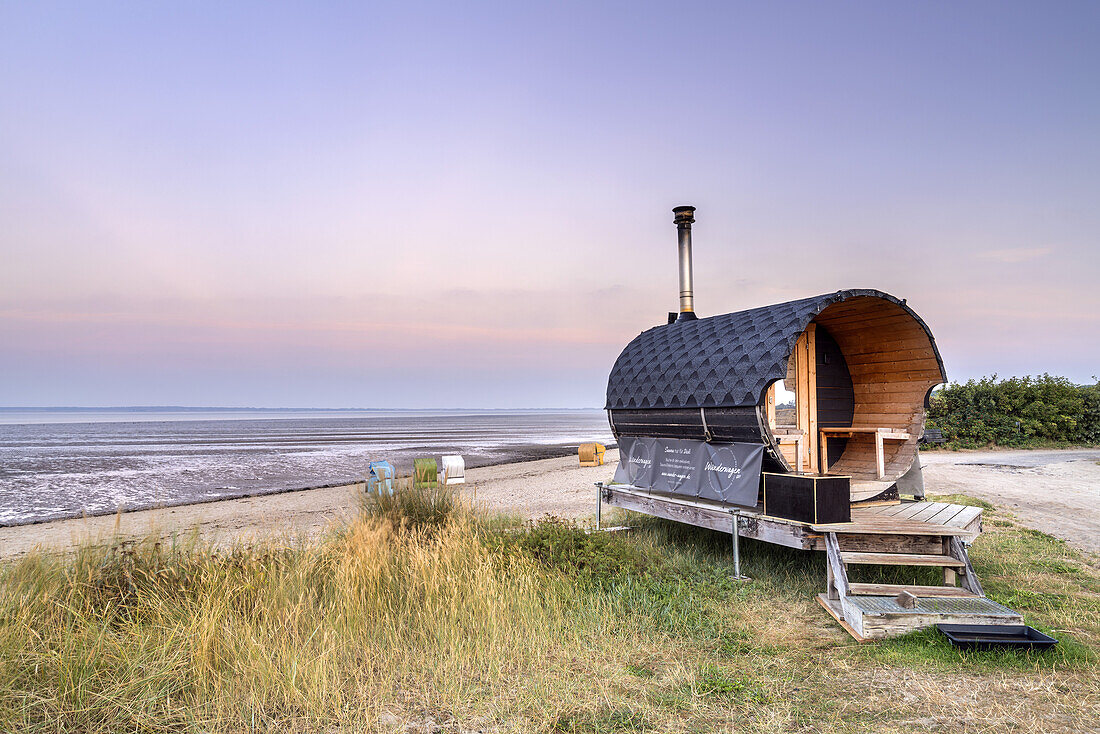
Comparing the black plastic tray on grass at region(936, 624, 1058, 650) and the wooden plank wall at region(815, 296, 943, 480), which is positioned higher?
the wooden plank wall at region(815, 296, 943, 480)

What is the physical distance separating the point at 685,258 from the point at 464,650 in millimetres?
7795

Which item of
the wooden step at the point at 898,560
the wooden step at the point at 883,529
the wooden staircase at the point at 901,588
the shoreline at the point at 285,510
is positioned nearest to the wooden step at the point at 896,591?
the wooden staircase at the point at 901,588

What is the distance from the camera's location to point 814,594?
6738 mm

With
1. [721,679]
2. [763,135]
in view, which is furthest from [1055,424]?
[721,679]

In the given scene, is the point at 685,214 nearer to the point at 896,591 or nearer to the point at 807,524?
the point at 807,524

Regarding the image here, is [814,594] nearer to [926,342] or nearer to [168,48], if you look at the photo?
[926,342]

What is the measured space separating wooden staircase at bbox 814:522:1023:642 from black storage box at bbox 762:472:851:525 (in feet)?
0.50

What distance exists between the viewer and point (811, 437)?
9.51m

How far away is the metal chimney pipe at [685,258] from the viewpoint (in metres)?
10.7

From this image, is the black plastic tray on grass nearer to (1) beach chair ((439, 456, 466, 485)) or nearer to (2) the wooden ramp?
(2) the wooden ramp

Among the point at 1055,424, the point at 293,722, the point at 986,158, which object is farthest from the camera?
the point at 1055,424

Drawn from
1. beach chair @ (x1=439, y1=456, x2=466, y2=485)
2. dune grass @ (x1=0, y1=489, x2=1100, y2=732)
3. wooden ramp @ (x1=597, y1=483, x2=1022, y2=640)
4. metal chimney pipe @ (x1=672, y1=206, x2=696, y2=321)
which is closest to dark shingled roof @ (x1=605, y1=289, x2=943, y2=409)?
metal chimney pipe @ (x1=672, y1=206, x2=696, y2=321)

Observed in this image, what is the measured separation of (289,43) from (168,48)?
3.37 meters

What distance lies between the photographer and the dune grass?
12.7ft
